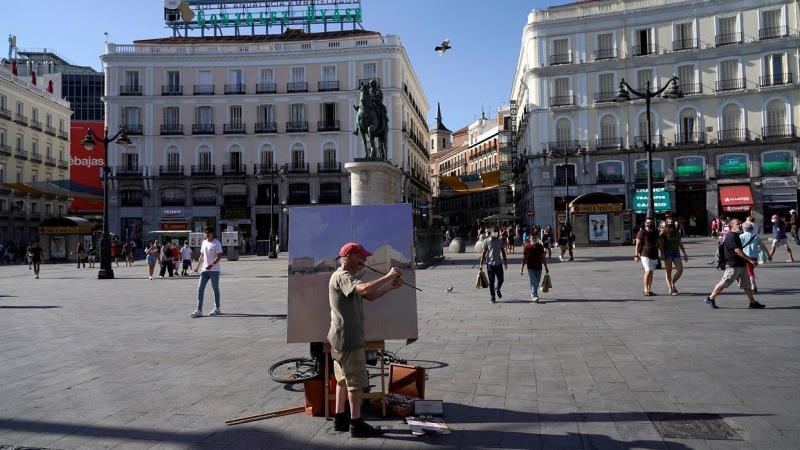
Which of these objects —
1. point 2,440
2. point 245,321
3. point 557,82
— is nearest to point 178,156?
point 557,82

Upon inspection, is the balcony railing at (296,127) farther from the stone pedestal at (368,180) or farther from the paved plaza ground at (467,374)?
the paved plaza ground at (467,374)

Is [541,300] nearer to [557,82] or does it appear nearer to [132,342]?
[132,342]

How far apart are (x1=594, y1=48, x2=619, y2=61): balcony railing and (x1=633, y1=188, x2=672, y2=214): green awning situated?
33.4ft

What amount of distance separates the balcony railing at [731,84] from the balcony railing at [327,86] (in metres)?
28.8

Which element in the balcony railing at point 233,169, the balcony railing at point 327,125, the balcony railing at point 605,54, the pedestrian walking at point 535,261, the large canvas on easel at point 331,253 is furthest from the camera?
the balcony railing at point 327,125

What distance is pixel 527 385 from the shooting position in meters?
5.80

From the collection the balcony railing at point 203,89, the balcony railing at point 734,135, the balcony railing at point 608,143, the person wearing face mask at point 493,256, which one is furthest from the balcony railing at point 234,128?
the person wearing face mask at point 493,256

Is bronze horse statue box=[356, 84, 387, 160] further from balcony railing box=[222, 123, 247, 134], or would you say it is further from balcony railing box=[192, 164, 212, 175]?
balcony railing box=[192, 164, 212, 175]

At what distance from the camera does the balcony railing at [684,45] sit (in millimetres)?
42031

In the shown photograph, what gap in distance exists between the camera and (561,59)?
147ft

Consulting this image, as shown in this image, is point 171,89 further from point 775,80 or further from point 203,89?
point 775,80

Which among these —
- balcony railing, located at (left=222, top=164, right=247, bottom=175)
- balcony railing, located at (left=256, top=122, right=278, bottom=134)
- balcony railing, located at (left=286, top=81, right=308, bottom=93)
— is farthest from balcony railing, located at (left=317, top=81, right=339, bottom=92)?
balcony railing, located at (left=222, top=164, right=247, bottom=175)

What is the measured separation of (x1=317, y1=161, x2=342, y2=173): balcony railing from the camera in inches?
1928

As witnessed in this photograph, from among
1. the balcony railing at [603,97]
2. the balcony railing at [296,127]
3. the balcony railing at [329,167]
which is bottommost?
the balcony railing at [329,167]
